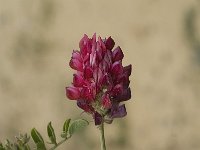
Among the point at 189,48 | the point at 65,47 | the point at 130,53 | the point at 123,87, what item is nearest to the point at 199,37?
the point at 189,48

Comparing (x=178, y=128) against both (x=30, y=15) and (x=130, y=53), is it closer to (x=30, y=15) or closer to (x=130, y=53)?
(x=130, y=53)

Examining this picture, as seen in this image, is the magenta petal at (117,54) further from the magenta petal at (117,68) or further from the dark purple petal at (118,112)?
the dark purple petal at (118,112)

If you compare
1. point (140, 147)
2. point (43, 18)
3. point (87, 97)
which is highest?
point (43, 18)

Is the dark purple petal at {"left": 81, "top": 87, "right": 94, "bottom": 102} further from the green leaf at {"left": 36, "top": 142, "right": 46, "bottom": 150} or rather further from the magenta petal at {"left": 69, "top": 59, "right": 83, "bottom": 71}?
the green leaf at {"left": 36, "top": 142, "right": 46, "bottom": 150}

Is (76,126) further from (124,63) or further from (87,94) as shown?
(124,63)

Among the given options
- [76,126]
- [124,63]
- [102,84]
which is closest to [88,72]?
[102,84]

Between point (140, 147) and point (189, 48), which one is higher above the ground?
point (189, 48)

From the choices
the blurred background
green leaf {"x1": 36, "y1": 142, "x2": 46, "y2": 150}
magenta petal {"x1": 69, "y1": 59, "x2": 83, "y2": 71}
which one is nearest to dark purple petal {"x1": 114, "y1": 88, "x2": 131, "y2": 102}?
magenta petal {"x1": 69, "y1": 59, "x2": 83, "y2": 71}
